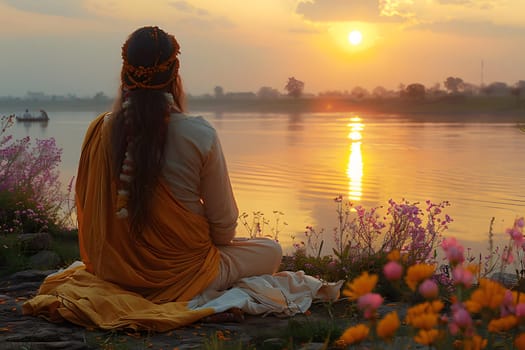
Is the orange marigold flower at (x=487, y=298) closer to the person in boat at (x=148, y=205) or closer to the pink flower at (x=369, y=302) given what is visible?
the pink flower at (x=369, y=302)

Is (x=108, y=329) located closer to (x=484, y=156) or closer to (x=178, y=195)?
(x=178, y=195)

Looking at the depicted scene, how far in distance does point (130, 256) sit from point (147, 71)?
0.97m

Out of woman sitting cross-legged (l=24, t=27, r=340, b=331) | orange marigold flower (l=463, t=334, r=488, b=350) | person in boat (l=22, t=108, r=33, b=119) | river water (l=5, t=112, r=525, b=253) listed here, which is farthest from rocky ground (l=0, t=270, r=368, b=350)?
person in boat (l=22, t=108, r=33, b=119)

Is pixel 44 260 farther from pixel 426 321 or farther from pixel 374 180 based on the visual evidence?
pixel 374 180

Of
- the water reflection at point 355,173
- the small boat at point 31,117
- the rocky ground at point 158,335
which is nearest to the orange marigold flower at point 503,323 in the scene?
the rocky ground at point 158,335

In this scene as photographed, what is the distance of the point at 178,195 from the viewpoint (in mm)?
3834

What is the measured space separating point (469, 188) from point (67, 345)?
9240 mm

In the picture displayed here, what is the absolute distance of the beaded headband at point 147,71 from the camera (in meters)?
3.64

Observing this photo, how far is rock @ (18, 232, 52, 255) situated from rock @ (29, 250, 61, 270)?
7 cm

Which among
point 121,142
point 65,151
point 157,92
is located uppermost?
point 157,92

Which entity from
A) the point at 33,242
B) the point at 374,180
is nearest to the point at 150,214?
the point at 33,242

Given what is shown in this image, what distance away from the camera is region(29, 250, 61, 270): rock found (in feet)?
17.5

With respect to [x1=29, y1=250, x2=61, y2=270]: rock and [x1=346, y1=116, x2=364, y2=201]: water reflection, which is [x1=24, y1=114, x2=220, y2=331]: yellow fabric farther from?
[x1=346, y1=116, x2=364, y2=201]: water reflection

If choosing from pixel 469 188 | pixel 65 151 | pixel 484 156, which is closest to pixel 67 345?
pixel 469 188
